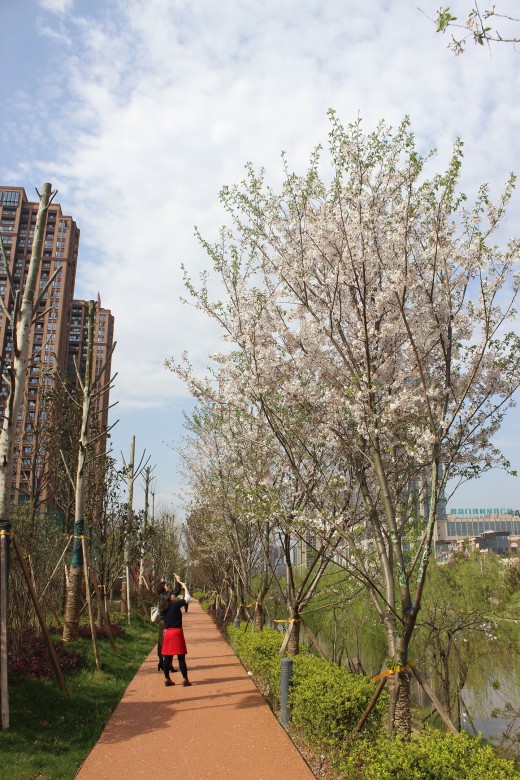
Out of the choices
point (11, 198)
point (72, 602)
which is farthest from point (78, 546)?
point (11, 198)

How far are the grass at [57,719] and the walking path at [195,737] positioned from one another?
17 cm

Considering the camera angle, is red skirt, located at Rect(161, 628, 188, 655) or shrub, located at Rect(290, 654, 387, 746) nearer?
shrub, located at Rect(290, 654, 387, 746)

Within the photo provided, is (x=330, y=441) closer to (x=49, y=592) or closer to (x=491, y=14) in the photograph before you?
(x=491, y=14)

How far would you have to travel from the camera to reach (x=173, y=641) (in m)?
8.70

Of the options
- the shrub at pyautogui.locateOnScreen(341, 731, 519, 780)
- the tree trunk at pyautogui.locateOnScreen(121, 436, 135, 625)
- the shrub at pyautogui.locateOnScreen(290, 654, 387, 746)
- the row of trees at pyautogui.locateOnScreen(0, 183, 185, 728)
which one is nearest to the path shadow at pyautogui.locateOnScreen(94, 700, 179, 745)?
the row of trees at pyautogui.locateOnScreen(0, 183, 185, 728)

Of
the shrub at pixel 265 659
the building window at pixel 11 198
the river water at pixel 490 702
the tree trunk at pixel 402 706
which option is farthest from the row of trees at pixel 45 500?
the building window at pixel 11 198

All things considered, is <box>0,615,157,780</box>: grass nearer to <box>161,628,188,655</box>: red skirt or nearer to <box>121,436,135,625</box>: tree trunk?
<box>161,628,188,655</box>: red skirt

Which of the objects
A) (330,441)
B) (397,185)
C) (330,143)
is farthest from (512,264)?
(330,441)

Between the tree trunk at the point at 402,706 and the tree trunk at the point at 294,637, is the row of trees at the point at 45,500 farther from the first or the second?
the tree trunk at the point at 402,706

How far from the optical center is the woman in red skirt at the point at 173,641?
8.64 metres

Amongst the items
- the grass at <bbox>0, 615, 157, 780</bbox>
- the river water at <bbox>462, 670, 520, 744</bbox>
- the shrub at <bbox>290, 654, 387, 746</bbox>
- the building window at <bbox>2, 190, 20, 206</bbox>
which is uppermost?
the building window at <bbox>2, 190, 20, 206</bbox>

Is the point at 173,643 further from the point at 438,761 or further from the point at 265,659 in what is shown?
the point at 438,761

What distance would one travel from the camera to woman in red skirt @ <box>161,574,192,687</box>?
28.3ft

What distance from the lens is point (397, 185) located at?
6004mm
